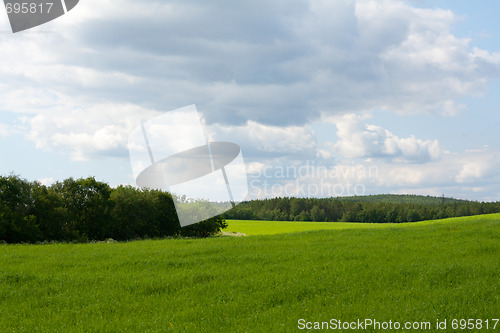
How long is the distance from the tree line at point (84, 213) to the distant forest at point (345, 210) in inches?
2178

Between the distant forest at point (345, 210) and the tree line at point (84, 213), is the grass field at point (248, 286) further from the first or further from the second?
the distant forest at point (345, 210)

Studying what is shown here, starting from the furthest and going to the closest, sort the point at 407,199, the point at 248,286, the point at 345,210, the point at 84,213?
the point at 407,199 < the point at 345,210 < the point at 84,213 < the point at 248,286

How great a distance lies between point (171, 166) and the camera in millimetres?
17719

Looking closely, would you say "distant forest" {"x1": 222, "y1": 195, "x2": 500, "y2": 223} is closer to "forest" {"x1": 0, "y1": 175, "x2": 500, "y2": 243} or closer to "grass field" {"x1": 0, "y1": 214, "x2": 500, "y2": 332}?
"forest" {"x1": 0, "y1": 175, "x2": 500, "y2": 243}

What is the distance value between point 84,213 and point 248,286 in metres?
25.9

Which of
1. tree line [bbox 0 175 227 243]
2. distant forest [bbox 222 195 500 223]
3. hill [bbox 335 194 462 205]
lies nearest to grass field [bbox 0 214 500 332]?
tree line [bbox 0 175 227 243]

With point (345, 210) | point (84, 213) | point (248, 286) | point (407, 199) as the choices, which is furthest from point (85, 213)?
point (407, 199)

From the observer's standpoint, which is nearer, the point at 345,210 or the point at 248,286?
the point at 248,286

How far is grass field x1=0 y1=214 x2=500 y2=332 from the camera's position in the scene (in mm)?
10031

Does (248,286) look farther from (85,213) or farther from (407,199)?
(407,199)

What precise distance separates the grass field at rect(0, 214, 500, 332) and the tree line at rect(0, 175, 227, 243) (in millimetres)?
11768

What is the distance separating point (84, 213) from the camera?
34469 millimetres

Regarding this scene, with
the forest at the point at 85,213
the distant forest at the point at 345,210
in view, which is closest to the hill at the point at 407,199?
the distant forest at the point at 345,210

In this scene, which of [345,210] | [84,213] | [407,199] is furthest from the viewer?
[407,199]
